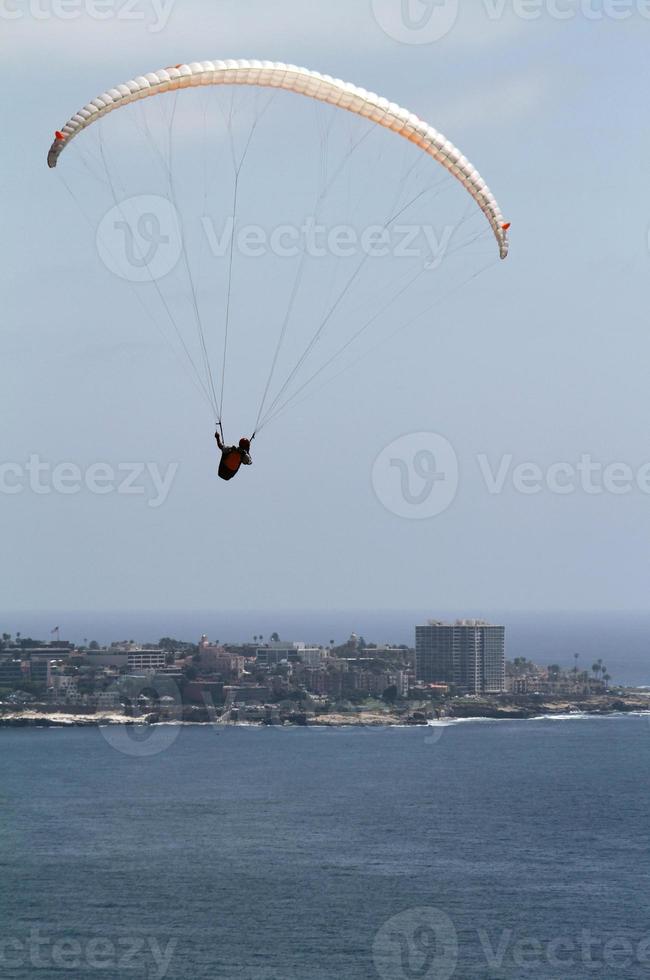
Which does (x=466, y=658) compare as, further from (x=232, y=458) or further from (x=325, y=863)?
(x=232, y=458)

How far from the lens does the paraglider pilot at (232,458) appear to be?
24.6 meters

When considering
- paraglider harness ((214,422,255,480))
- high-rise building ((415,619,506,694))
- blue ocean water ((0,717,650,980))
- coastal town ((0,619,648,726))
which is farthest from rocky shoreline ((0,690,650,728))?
paraglider harness ((214,422,255,480))

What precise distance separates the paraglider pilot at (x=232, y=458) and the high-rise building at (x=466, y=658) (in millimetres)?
118415

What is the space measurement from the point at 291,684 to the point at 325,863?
72.5 m

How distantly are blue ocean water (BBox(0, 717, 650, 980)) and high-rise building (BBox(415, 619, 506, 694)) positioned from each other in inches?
1364

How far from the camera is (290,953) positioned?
4966 centimetres

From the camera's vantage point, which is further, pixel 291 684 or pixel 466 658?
pixel 466 658

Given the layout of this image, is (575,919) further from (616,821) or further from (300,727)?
(300,727)

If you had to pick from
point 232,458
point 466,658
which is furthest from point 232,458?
point 466,658

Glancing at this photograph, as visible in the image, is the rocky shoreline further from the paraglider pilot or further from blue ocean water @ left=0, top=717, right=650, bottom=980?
the paraglider pilot

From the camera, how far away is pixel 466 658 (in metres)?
144

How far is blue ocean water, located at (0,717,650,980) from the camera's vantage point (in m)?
50.4

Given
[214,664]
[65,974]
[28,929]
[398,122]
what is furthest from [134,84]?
[214,664]

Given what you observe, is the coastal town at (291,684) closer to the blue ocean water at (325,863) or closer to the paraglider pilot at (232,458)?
the blue ocean water at (325,863)
